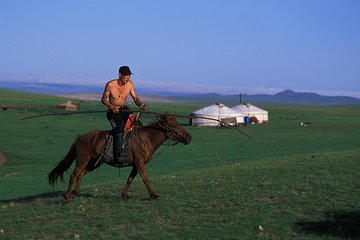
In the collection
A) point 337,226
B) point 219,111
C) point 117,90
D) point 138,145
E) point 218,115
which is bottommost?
point 218,115

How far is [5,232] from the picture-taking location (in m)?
9.09

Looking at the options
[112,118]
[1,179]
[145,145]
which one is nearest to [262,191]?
[145,145]

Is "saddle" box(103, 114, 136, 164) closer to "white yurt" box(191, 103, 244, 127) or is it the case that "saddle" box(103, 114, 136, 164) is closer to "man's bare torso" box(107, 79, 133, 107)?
"man's bare torso" box(107, 79, 133, 107)

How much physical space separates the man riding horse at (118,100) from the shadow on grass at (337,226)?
366 centimetres

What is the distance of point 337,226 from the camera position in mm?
8219

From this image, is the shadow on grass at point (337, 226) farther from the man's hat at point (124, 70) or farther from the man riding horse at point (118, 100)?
the man's hat at point (124, 70)

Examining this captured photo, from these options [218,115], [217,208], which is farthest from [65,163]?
[218,115]

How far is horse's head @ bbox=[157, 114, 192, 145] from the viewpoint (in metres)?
11.0

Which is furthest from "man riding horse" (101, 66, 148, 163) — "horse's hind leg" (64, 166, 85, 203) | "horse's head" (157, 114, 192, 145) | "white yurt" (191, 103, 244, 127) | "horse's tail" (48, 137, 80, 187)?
"white yurt" (191, 103, 244, 127)

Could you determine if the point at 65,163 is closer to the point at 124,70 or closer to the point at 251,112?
the point at 124,70

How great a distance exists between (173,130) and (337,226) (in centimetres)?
380

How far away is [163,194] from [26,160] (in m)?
16.5

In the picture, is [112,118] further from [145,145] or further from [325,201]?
[325,201]

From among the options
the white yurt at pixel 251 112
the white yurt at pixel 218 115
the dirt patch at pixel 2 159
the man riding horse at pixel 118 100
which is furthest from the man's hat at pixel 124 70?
the white yurt at pixel 251 112
